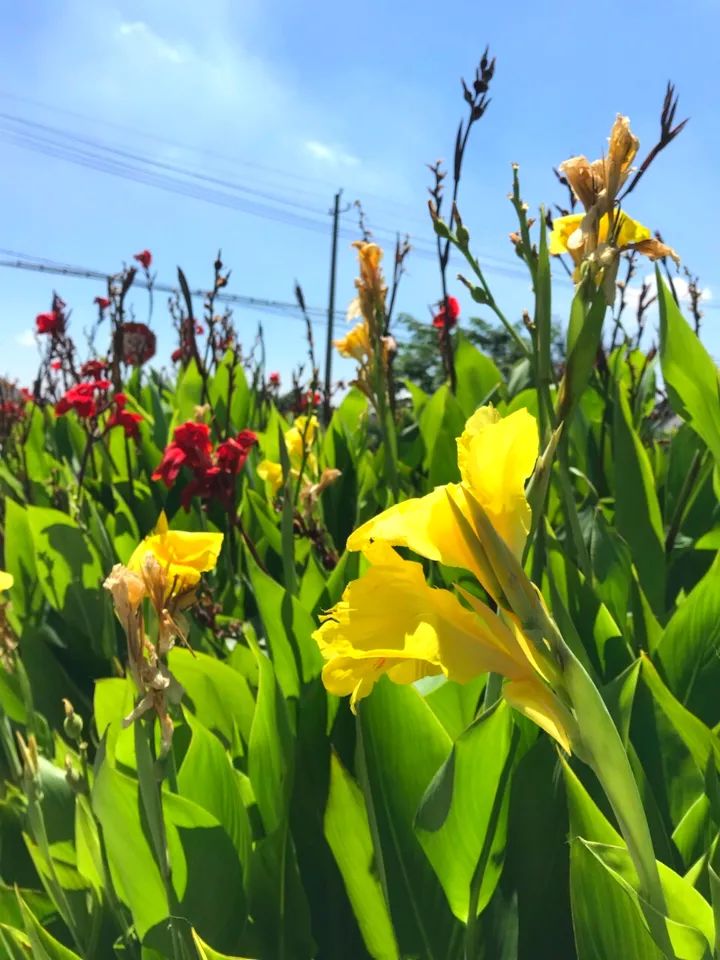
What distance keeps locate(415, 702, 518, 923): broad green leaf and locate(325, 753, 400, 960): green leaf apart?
7 cm

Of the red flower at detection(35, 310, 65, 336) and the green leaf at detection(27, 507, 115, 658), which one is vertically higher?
the red flower at detection(35, 310, 65, 336)

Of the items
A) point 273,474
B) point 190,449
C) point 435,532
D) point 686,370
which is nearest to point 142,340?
point 273,474

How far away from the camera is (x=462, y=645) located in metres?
0.40

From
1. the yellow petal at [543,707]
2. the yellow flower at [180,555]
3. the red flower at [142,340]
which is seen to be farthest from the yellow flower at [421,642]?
the red flower at [142,340]

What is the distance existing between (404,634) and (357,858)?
394 millimetres

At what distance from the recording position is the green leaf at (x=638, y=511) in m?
1.09

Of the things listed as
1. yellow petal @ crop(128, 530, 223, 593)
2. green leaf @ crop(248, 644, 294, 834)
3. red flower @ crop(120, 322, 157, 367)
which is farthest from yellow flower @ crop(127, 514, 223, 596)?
red flower @ crop(120, 322, 157, 367)

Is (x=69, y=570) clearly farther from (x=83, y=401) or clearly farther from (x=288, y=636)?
(x=288, y=636)

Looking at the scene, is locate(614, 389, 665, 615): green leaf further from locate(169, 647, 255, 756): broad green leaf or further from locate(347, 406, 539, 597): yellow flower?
locate(347, 406, 539, 597): yellow flower

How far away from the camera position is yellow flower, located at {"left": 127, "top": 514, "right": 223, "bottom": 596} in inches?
27.5

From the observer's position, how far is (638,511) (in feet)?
3.59

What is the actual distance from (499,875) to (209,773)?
0.26 metres

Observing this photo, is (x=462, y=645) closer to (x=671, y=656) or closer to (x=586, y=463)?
(x=671, y=656)

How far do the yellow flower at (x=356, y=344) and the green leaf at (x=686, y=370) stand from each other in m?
0.48
